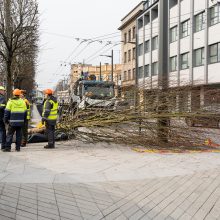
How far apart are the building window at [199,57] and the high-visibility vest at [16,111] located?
26625 millimetres

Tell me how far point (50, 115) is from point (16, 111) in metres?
1.02

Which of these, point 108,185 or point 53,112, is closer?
point 108,185

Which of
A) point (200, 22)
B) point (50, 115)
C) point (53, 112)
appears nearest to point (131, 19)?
point (200, 22)

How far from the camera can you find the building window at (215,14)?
3188cm

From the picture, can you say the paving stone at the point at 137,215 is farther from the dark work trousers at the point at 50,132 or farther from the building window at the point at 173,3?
the building window at the point at 173,3

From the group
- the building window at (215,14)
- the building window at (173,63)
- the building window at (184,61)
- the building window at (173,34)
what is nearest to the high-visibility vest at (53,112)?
the building window at (215,14)

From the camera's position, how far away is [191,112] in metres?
10.9

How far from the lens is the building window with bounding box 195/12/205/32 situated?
34.8 m

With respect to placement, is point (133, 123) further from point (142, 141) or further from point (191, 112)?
point (191, 112)

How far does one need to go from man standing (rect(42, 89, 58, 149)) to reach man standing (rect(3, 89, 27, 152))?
0.70 meters

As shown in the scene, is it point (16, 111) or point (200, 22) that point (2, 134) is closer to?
point (16, 111)

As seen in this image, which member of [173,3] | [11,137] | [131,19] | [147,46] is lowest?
[11,137]

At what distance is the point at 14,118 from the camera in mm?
10531

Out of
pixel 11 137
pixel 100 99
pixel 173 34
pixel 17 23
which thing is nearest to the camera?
pixel 11 137
